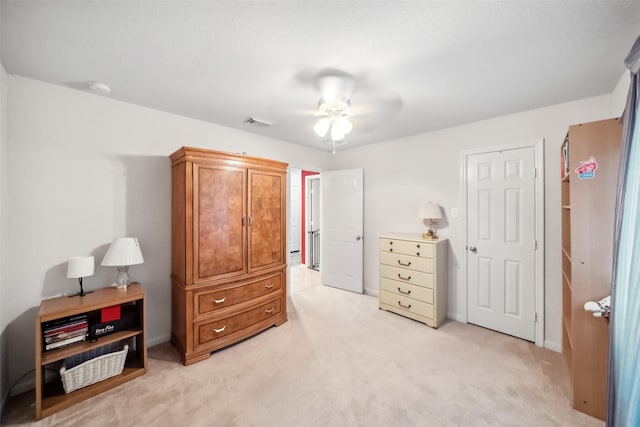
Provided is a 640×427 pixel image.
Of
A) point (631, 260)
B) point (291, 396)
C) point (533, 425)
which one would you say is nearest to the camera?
point (631, 260)

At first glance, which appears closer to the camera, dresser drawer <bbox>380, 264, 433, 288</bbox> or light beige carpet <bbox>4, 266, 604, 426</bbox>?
light beige carpet <bbox>4, 266, 604, 426</bbox>

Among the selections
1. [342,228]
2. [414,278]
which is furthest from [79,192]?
[414,278]

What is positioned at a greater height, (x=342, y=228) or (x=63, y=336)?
(x=342, y=228)

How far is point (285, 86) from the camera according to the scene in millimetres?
2016

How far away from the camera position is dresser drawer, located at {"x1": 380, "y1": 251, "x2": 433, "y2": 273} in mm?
2932

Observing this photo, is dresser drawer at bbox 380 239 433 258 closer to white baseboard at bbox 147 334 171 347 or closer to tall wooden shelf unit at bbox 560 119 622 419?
tall wooden shelf unit at bbox 560 119 622 419

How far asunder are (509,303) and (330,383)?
2.14 m

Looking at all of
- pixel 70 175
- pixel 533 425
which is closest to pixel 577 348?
pixel 533 425

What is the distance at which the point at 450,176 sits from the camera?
314 centimetres

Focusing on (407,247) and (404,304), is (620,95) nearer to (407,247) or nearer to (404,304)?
(407,247)

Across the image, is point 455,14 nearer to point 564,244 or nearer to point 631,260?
point 631,260

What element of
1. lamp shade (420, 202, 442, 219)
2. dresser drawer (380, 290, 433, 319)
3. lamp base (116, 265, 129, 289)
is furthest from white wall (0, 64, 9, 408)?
lamp shade (420, 202, 442, 219)

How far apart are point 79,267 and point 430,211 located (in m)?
3.47

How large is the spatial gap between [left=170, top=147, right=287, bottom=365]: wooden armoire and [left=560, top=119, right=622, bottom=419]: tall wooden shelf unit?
2.56 meters
